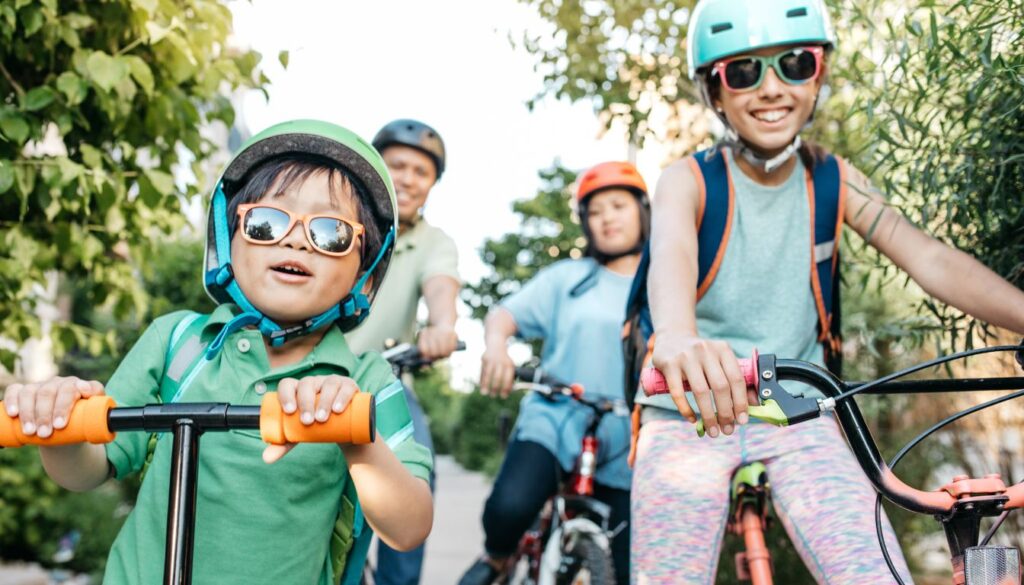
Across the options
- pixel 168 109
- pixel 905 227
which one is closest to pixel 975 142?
pixel 905 227

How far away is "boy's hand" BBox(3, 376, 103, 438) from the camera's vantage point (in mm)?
1867

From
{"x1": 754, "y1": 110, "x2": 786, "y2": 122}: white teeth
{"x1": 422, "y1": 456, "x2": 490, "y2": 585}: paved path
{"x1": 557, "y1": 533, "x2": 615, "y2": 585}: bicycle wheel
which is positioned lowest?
{"x1": 422, "y1": 456, "x2": 490, "y2": 585}: paved path

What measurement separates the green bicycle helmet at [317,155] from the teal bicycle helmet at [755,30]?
0.98m

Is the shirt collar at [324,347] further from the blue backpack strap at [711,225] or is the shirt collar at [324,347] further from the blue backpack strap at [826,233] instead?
the blue backpack strap at [826,233]

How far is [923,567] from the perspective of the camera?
326 inches

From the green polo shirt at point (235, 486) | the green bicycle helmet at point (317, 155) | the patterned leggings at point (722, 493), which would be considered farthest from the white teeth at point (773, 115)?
the green polo shirt at point (235, 486)

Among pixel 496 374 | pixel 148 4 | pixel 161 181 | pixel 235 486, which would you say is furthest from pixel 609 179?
pixel 235 486

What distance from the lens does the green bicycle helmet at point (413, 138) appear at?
15.7ft

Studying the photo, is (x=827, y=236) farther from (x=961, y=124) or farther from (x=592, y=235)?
(x=592, y=235)

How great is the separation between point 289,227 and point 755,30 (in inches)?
53.2

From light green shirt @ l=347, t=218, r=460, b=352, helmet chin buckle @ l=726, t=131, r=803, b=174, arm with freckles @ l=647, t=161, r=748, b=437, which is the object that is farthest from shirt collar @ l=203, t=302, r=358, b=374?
light green shirt @ l=347, t=218, r=460, b=352

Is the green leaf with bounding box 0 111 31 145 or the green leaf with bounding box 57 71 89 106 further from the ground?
the green leaf with bounding box 57 71 89 106

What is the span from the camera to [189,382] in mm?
2514

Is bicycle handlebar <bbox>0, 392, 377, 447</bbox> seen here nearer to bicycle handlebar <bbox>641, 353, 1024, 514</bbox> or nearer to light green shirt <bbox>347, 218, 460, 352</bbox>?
bicycle handlebar <bbox>641, 353, 1024, 514</bbox>
